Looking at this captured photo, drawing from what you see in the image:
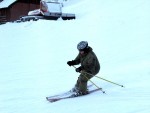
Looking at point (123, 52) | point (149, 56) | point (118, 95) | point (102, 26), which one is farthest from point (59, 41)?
point (118, 95)

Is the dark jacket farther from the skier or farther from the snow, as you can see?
the snow

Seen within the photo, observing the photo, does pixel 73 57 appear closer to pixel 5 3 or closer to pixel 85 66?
pixel 85 66

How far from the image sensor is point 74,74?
13.5 m

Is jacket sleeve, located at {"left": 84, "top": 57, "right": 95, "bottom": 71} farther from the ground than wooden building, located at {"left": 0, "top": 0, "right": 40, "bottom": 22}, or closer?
closer

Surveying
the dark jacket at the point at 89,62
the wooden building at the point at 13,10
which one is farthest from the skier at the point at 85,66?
the wooden building at the point at 13,10

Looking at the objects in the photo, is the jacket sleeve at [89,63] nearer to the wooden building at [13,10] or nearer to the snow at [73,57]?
the snow at [73,57]

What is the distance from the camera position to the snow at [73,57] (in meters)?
8.34

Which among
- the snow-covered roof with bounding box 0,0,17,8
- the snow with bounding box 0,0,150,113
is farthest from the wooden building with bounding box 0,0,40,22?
the snow with bounding box 0,0,150,113

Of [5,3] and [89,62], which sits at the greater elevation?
[5,3]

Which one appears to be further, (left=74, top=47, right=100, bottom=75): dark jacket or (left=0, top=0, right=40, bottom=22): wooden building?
(left=0, top=0, right=40, bottom=22): wooden building

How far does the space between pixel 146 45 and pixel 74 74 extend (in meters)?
5.84

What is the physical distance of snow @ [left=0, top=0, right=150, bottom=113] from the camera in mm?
8336

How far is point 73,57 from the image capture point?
58.6 ft

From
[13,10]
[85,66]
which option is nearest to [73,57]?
[85,66]
